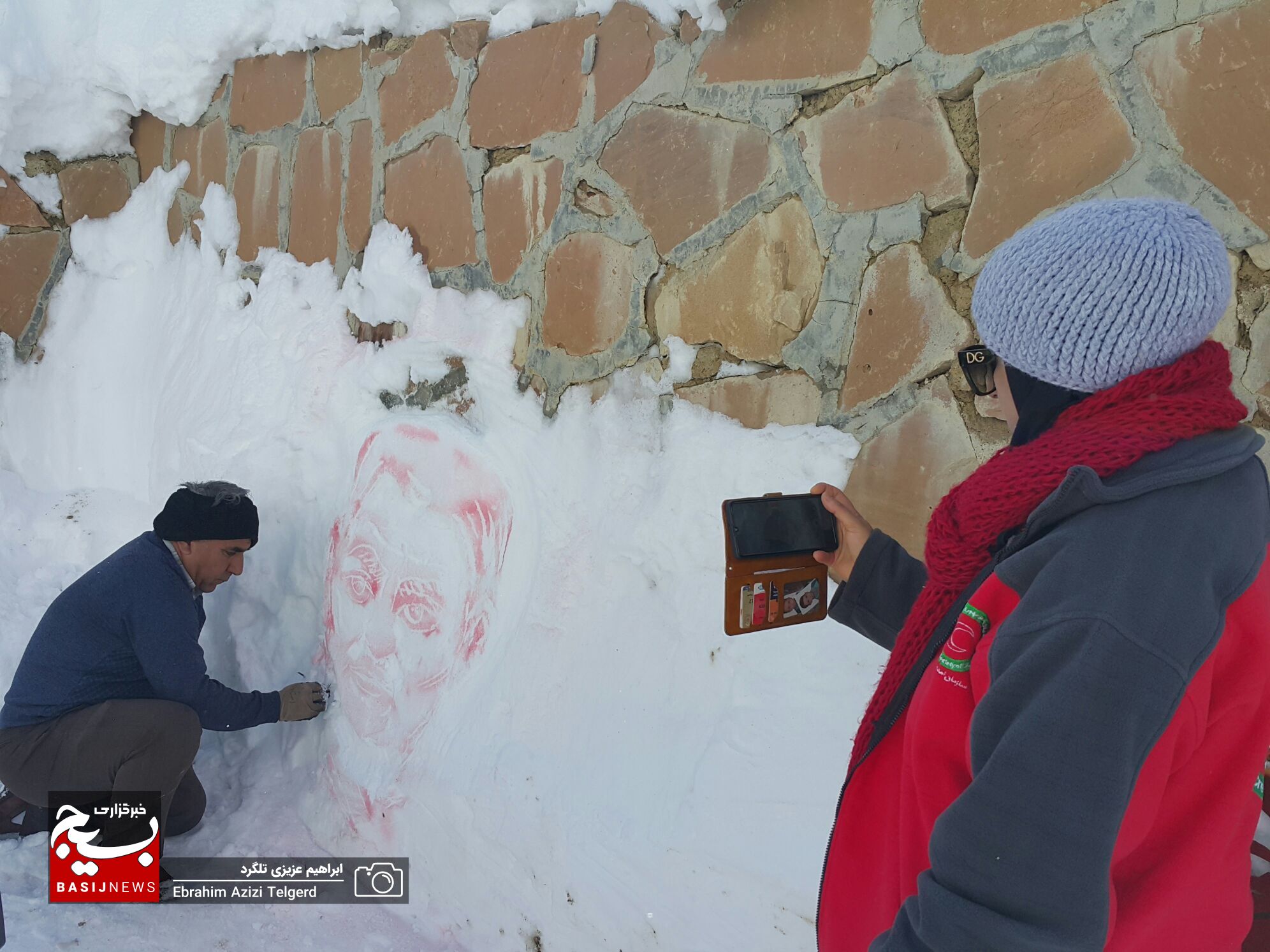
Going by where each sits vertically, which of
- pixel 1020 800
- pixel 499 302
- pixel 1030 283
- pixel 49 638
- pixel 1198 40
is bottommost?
pixel 49 638

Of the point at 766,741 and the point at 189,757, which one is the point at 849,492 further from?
the point at 189,757

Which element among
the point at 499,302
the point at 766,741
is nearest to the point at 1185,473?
the point at 766,741

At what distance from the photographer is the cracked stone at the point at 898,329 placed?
4.52ft

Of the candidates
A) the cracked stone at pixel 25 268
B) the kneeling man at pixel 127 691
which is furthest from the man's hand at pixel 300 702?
the cracked stone at pixel 25 268

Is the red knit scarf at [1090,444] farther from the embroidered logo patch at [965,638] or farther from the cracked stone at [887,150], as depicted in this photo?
the cracked stone at [887,150]

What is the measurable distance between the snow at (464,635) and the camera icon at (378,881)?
0.04 metres

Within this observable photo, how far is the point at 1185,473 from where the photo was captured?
69cm

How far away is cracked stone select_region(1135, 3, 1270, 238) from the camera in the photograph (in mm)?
1062

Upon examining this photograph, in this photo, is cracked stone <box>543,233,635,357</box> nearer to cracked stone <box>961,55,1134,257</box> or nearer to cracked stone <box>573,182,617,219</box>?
cracked stone <box>573,182,617,219</box>

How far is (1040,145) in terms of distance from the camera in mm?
1250

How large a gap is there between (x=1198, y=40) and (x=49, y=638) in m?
2.64

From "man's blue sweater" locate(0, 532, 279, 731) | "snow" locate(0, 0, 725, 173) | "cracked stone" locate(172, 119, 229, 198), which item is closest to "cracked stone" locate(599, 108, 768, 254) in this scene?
"snow" locate(0, 0, 725, 173)

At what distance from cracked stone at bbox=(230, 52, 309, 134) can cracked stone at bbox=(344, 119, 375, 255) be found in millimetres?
333

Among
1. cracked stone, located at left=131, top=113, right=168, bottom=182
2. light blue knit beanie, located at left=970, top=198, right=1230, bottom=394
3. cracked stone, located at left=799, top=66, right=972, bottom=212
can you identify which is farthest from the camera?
cracked stone, located at left=131, top=113, right=168, bottom=182
